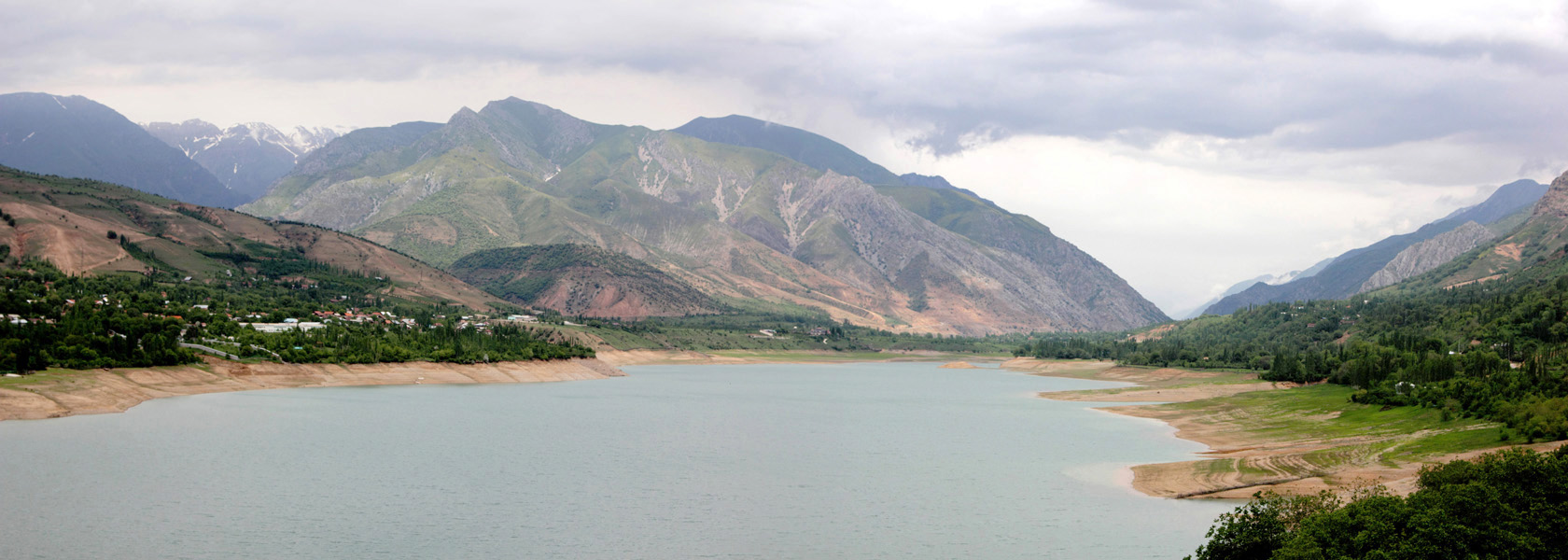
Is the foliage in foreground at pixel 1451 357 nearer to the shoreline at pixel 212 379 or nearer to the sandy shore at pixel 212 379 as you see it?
the sandy shore at pixel 212 379

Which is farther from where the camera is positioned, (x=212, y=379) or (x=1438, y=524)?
(x=212, y=379)

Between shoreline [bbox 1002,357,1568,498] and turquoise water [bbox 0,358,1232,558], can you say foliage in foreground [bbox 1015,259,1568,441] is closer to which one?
shoreline [bbox 1002,357,1568,498]

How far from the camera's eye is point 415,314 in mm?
187750

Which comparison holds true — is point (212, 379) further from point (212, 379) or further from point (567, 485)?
point (567, 485)

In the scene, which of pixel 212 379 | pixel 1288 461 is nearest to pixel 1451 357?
pixel 1288 461

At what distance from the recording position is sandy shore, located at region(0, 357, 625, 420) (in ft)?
252

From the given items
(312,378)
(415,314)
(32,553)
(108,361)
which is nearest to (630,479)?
(32,553)

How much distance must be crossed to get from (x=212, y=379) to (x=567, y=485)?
65.2 metres

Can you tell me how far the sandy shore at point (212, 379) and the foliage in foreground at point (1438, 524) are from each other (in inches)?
3072

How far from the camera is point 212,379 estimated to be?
102000mm

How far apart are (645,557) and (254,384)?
83144 millimetres

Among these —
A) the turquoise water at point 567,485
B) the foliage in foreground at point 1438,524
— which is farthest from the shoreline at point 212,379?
the foliage in foreground at point 1438,524

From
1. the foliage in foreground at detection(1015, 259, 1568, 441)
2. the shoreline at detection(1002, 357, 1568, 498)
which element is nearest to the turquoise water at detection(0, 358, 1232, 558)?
the shoreline at detection(1002, 357, 1568, 498)

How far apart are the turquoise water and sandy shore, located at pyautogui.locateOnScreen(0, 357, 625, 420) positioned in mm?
3110
